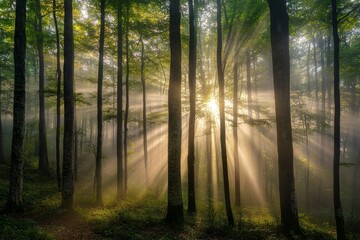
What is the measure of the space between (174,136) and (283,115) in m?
4.40

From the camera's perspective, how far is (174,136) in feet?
30.8

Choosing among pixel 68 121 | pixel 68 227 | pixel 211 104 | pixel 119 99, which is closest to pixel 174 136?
pixel 68 121

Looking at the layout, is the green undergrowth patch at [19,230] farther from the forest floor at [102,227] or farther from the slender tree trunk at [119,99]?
the slender tree trunk at [119,99]

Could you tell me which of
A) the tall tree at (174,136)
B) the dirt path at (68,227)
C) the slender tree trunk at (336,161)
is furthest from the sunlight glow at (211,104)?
the dirt path at (68,227)

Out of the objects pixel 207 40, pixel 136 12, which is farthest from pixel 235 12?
pixel 207 40

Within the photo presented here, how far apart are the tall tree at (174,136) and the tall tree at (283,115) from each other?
3.95m

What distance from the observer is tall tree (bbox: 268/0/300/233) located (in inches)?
389

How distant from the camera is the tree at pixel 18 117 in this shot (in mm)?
8911

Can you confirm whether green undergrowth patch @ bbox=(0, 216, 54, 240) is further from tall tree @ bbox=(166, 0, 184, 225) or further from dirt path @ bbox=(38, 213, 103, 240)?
tall tree @ bbox=(166, 0, 184, 225)

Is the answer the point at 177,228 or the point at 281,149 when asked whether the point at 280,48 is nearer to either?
the point at 281,149

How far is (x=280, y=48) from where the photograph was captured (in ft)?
33.3

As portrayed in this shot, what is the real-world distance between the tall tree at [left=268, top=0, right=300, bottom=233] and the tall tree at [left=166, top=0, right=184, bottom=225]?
13.0 feet

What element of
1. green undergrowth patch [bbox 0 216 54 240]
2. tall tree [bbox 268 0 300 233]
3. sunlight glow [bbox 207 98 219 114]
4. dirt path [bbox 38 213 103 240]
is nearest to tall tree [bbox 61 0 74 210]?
dirt path [bbox 38 213 103 240]

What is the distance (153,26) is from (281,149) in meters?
10.5
